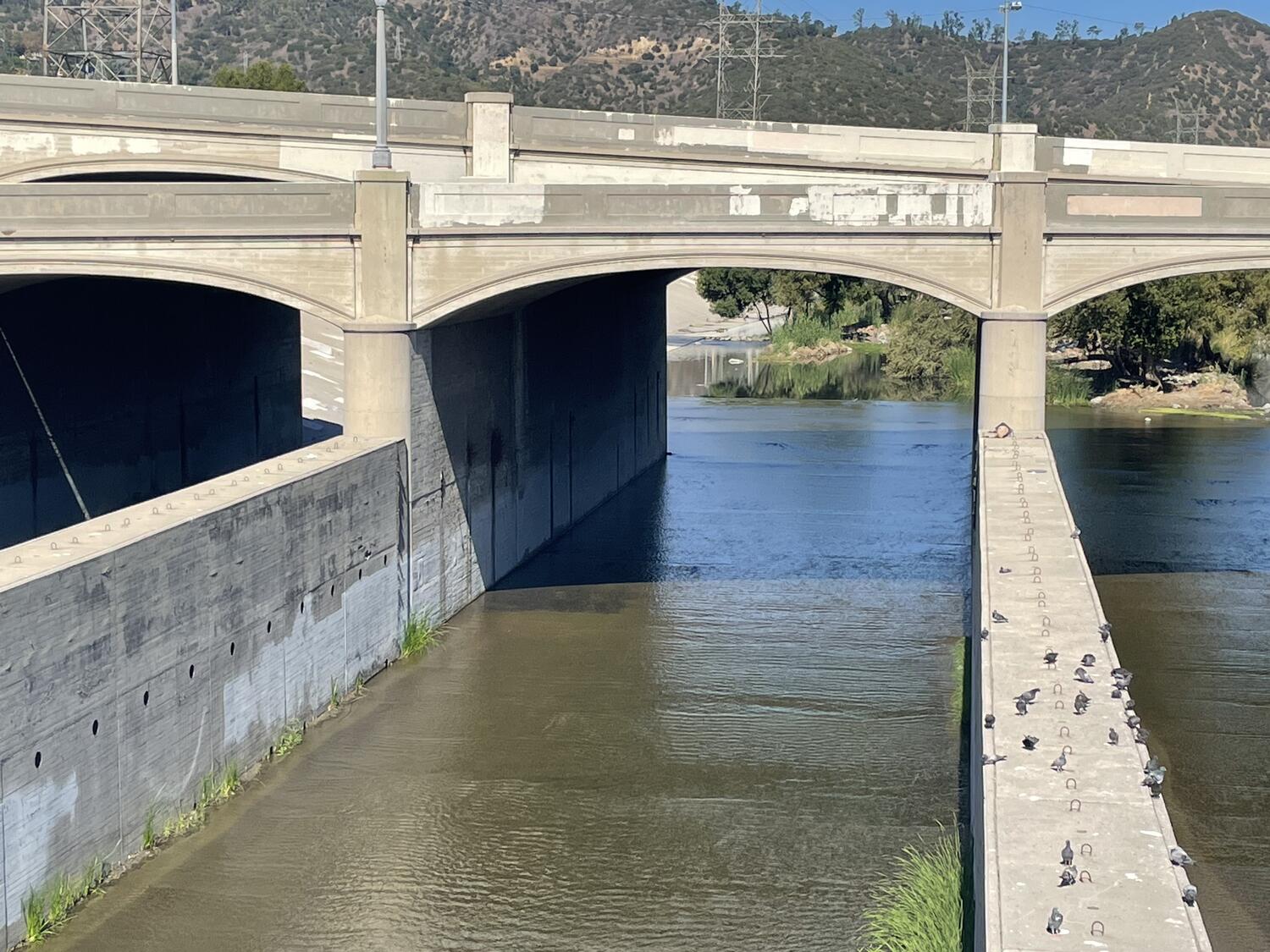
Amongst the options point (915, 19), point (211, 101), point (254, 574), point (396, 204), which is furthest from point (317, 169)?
point (915, 19)

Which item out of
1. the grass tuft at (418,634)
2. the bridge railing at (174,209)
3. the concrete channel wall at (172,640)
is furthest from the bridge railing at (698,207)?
the grass tuft at (418,634)

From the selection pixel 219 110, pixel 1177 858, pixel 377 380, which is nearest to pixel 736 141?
pixel 219 110

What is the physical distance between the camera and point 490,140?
32.2 meters

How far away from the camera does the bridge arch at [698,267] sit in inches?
1027

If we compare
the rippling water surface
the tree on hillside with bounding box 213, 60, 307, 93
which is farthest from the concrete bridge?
the tree on hillside with bounding box 213, 60, 307, 93

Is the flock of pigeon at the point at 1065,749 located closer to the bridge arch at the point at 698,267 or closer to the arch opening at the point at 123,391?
the bridge arch at the point at 698,267

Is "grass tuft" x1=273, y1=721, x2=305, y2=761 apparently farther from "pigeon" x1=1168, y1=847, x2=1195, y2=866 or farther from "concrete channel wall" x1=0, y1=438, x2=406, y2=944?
"pigeon" x1=1168, y1=847, x2=1195, y2=866

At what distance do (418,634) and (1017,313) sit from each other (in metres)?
9.95

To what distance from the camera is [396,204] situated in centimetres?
2583

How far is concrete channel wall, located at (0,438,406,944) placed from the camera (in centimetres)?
1555

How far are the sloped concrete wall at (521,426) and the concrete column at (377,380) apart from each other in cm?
49

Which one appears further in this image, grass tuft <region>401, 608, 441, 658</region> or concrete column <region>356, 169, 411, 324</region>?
grass tuft <region>401, 608, 441, 658</region>

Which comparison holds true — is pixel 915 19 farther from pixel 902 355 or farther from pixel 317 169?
pixel 317 169

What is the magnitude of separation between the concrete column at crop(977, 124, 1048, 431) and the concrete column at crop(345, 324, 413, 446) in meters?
8.52
